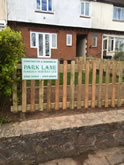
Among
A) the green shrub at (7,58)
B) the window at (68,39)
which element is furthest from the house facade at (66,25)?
the green shrub at (7,58)

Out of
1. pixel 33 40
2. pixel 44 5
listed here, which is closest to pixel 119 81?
pixel 33 40

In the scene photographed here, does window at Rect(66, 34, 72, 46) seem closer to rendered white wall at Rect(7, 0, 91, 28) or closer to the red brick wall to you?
rendered white wall at Rect(7, 0, 91, 28)

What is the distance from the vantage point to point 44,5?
12.1 m

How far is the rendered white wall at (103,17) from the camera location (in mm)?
14094

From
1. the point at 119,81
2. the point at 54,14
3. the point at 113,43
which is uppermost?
the point at 54,14

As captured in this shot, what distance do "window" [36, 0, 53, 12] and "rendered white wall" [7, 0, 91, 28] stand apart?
377 mm

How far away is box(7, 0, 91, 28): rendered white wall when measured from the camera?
11.5 m

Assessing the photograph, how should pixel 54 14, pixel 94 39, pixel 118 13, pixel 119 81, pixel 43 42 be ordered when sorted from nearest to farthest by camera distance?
pixel 119 81 < pixel 54 14 < pixel 43 42 < pixel 94 39 < pixel 118 13

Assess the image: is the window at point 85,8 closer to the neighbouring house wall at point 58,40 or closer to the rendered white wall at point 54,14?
the rendered white wall at point 54,14

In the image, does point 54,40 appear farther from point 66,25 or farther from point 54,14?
point 54,14

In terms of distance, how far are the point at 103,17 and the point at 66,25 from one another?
4626 mm

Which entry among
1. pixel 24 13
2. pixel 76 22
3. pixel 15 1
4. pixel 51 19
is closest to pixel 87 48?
pixel 76 22

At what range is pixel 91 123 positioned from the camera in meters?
2.20

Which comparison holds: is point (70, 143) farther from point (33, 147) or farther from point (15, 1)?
point (15, 1)
